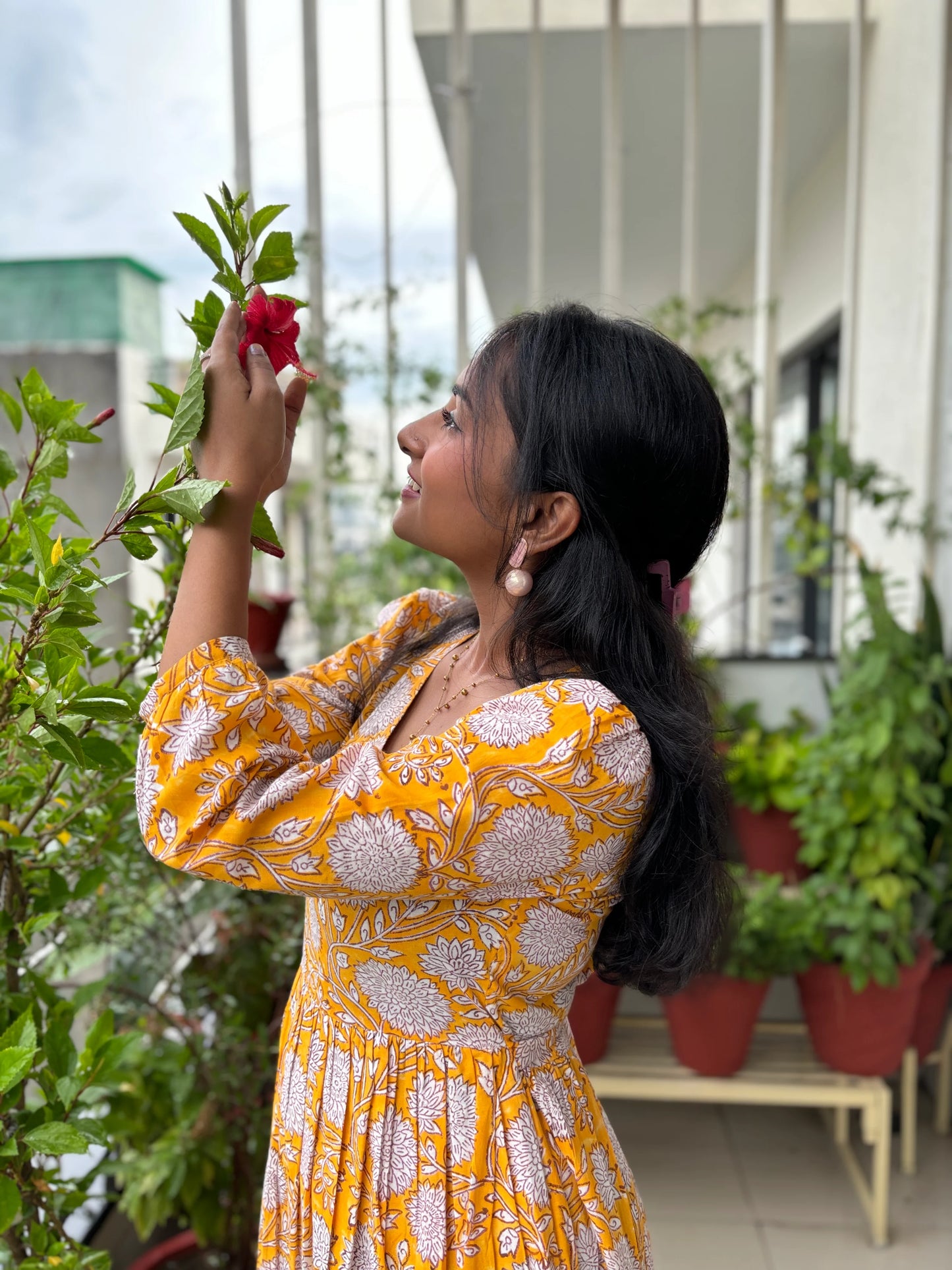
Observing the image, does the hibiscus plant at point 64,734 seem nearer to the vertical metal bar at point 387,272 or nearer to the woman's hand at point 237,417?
the woman's hand at point 237,417

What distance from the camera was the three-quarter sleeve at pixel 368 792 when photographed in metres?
0.67

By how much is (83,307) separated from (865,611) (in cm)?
174

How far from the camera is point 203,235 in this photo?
0.68 metres

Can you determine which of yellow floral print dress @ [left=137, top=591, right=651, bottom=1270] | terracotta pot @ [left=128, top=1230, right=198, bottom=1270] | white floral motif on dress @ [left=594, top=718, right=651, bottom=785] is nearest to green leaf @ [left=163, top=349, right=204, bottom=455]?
yellow floral print dress @ [left=137, top=591, right=651, bottom=1270]

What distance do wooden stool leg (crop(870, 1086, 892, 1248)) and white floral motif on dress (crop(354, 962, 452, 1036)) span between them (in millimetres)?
1616

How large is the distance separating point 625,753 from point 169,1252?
4.83 ft

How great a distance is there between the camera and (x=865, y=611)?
2303mm

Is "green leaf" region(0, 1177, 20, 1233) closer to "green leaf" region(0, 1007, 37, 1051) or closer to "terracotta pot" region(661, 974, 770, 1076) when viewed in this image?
"green leaf" region(0, 1007, 37, 1051)

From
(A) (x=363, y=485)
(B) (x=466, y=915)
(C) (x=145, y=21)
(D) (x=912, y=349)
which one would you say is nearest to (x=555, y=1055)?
(B) (x=466, y=915)

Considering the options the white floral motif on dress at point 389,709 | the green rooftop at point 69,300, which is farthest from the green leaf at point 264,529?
the green rooftop at point 69,300

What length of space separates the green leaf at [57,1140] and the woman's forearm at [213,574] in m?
0.36

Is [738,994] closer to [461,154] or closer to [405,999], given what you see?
[405,999]

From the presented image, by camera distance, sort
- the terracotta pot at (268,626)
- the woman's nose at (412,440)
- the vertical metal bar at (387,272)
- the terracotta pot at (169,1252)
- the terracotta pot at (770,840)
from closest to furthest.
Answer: the woman's nose at (412,440)
the terracotta pot at (169,1252)
the terracotta pot at (268,626)
the terracotta pot at (770,840)
the vertical metal bar at (387,272)

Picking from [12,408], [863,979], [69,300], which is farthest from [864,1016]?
[69,300]
